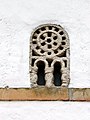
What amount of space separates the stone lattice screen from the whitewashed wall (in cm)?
5

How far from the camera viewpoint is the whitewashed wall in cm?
648

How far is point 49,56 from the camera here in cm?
654

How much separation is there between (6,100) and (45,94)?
37cm

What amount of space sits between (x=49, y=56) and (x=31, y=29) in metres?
0.35

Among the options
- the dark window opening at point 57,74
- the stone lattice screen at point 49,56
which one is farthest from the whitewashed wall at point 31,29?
the dark window opening at point 57,74

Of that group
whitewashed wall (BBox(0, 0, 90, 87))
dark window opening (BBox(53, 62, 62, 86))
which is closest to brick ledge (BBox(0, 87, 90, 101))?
whitewashed wall (BBox(0, 0, 90, 87))

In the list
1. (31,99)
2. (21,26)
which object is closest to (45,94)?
(31,99)

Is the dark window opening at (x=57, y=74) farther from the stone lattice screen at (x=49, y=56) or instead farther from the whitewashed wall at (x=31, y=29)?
the whitewashed wall at (x=31, y=29)

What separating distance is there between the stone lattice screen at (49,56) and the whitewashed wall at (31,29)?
50 mm

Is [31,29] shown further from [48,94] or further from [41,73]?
[48,94]

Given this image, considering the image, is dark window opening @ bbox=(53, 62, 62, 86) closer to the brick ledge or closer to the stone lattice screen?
the stone lattice screen

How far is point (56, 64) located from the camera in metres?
6.57

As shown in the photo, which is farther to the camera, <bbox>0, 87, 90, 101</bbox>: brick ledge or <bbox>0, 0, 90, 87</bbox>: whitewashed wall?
<bbox>0, 0, 90, 87</bbox>: whitewashed wall

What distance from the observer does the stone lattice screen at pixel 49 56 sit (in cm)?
648
